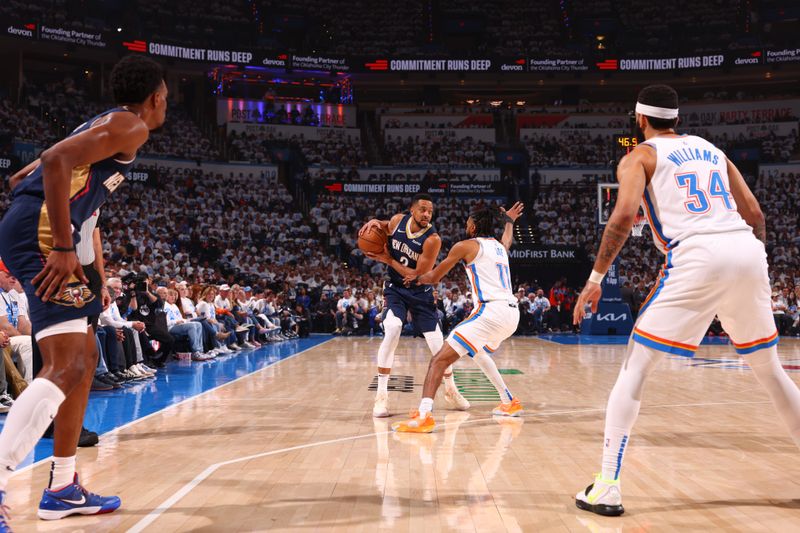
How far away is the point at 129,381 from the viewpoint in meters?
8.78

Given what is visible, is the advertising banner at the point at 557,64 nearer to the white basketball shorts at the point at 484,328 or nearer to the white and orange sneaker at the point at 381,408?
the white basketball shorts at the point at 484,328

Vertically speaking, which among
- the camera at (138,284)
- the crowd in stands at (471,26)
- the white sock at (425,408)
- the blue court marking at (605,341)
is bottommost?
the blue court marking at (605,341)

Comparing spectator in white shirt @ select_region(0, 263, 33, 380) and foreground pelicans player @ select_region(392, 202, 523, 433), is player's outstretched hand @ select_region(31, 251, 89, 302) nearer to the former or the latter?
foreground pelicans player @ select_region(392, 202, 523, 433)

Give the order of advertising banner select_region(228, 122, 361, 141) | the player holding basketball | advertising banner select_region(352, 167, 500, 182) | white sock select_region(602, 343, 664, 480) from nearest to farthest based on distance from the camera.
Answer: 1. white sock select_region(602, 343, 664, 480)
2. the player holding basketball
3. advertising banner select_region(352, 167, 500, 182)
4. advertising banner select_region(228, 122, 361, 141)

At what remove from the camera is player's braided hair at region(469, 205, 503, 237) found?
6.23m

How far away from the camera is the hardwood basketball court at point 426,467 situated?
3.19 metres

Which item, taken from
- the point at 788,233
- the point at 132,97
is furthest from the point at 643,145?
the point at 788,233

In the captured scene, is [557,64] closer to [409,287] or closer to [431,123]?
[431,123]

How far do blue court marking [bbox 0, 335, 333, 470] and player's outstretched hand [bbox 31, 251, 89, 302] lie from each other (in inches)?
74.9

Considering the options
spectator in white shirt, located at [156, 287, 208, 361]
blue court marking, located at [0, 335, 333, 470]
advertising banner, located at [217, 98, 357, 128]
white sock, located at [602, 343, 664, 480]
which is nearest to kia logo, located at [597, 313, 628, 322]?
blue court marking, located at [0, 335, 333, 470]

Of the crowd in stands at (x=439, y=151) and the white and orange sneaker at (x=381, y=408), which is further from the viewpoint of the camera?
the crowd in stands at (x=439, y=151)

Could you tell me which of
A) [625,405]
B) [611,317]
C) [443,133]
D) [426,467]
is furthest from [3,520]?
[443,133]

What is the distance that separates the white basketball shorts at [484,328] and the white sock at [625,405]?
2.58 meters

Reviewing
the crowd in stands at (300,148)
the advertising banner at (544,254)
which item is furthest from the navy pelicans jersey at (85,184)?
the crowd in stands at (300,148)
